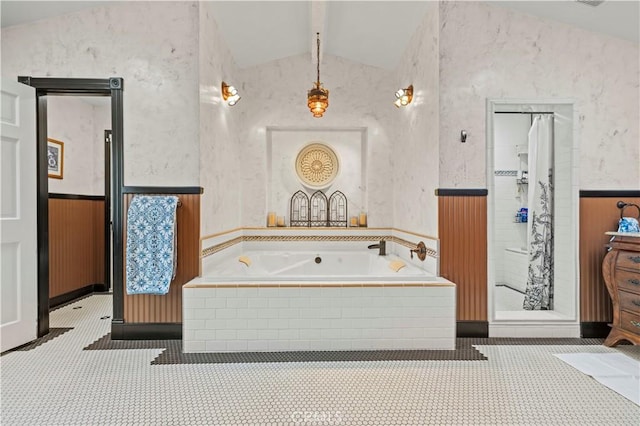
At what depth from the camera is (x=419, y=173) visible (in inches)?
126

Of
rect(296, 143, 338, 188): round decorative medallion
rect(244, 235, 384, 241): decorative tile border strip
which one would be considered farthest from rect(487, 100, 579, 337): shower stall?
rect(296, 143, 338, 188): round decorative medallion

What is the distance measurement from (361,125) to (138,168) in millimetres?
2353

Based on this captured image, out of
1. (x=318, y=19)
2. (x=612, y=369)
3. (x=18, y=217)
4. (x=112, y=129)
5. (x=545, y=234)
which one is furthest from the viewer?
(x=545, y=234)

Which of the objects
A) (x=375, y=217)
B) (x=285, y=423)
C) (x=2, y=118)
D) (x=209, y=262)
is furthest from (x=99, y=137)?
(x=285, y=423)

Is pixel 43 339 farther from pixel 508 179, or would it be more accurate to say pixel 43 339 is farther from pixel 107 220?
pixel 508 179

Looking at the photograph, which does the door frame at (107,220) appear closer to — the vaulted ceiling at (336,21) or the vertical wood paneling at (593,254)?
the vaulted ceiling at (336,21)

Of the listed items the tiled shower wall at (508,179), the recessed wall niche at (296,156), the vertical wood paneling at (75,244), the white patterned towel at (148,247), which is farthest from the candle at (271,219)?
Result: the tiled shower wall at (508,179)

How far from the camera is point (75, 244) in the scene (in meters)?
4.06

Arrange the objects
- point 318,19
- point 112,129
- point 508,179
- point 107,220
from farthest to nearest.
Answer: point 508,179, point 107,220, point 318,19, point 112,129

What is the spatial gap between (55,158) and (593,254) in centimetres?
517

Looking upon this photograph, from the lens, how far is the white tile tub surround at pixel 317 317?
98.9 inches

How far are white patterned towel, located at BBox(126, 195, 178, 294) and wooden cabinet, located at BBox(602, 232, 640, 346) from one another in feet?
10.3

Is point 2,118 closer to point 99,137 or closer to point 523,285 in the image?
point 99,137

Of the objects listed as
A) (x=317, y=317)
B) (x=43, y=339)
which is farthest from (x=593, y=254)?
(x=43, y=339)
